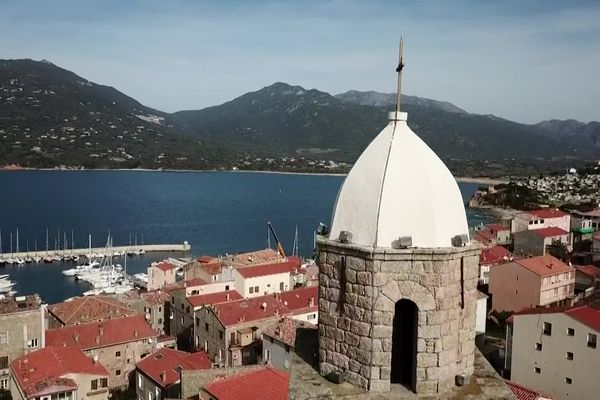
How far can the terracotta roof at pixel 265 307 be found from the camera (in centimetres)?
3212

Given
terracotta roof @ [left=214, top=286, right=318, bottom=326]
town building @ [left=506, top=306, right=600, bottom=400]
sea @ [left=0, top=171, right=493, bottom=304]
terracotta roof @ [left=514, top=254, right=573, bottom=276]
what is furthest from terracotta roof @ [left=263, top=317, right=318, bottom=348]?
sea @ [left=0, top=171, right=493, bottom=304]

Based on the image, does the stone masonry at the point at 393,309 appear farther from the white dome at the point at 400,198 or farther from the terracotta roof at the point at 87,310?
the terracotta roof at the point at 87,310

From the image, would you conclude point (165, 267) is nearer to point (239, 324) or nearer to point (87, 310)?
point (87, 310)

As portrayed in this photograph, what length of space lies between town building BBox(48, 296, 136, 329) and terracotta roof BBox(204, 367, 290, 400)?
17.1m

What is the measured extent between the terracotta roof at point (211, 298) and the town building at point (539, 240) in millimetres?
34024

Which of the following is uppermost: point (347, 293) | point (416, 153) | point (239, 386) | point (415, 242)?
point (416, 153)

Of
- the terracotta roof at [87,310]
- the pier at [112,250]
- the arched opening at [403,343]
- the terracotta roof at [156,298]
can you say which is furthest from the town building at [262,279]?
the pier at [112,250]

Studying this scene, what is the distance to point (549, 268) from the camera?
3919 centimetres

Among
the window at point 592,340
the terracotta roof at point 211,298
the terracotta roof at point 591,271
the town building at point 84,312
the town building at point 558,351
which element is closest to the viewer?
the window at point 592,340

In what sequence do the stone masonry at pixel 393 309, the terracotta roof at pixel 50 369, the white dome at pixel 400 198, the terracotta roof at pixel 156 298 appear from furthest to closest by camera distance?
the terracotta roof at pixel 156 298 < the terracotta roof at pixel 50 369 < the white dome at pixel 400 198 < the stone masonry at pixel 393 309

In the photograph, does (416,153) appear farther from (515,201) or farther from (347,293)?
(515,201)

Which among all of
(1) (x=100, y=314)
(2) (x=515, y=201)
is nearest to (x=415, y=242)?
(1) (x=100, y=314)

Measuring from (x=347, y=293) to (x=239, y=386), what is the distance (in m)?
14.4

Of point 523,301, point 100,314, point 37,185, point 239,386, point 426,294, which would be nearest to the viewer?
point 426,294
